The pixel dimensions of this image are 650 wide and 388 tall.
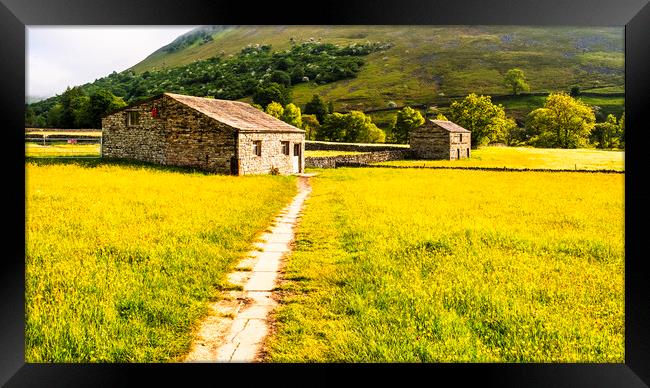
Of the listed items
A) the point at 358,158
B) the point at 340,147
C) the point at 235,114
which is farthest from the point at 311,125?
the point at 235,114

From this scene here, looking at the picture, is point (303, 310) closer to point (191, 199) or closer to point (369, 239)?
point (369, 239)

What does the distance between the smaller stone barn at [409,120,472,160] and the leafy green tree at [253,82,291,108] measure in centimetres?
1753

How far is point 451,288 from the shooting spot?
853 centimetres

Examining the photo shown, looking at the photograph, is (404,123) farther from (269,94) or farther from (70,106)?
(70,106)

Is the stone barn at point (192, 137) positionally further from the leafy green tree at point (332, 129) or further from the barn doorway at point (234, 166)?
the leafy green tree at point (332, 129)

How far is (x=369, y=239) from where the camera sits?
40.4 feet

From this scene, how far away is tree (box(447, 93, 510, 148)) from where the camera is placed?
66.0 meters

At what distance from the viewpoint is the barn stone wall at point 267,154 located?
101ft

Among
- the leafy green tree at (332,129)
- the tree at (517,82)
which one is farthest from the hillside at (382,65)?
the leafy green tree at (332,129)

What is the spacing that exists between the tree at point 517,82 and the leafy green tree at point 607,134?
140 ft

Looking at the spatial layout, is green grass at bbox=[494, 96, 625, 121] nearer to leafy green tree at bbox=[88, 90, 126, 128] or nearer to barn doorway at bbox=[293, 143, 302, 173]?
barn doorway at bbox=[293, 143, 302, 173]

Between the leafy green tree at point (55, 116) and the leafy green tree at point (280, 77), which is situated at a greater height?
the leafy green tree at point (280, 77)

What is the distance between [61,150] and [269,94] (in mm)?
31005

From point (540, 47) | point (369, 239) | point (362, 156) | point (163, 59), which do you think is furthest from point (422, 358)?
point (540, 47)
